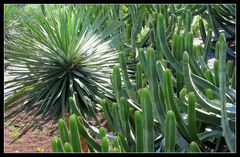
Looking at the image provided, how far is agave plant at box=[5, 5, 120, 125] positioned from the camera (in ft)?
12.8

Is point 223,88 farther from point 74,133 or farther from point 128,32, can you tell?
point 128,32

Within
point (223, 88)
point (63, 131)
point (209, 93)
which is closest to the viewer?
point (223, 88)

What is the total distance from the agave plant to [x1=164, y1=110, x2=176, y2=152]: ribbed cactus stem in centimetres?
186

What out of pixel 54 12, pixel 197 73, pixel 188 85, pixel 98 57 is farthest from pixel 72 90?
pixel 188 85

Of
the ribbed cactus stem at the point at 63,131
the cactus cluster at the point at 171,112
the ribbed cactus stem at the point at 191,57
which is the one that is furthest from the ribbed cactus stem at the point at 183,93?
the ribbed cactus stem at the point at 63,131

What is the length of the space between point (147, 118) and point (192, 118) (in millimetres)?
317

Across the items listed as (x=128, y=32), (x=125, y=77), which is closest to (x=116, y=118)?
(x=125, y=77)

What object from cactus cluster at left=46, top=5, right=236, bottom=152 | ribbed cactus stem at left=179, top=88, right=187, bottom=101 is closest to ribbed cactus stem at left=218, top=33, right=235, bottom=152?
cactus cluster at left=46, top=5, right=236, bottom=152

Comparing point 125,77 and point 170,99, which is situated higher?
point 125,77

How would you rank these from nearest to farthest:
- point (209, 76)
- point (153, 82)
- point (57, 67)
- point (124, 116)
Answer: point (153, 82) → point (124, 116) → point (209, 76) → point (57, 67)

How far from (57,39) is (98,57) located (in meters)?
0.39

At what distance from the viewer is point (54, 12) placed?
442cm

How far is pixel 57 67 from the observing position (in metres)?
4.01

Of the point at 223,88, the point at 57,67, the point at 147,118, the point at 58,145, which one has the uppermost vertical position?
the point at 57,67
